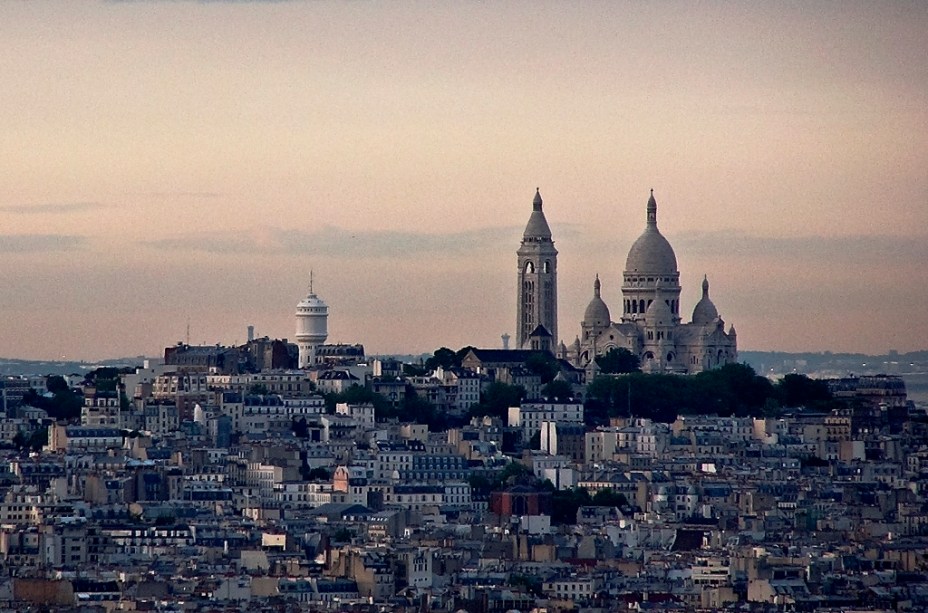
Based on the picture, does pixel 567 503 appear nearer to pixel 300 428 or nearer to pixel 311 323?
pixel 300 428

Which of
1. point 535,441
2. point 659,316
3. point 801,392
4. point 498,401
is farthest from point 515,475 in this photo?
point 659,316

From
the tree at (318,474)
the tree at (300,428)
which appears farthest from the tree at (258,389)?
the tree at (318,474)

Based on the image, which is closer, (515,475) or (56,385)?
(515,475)

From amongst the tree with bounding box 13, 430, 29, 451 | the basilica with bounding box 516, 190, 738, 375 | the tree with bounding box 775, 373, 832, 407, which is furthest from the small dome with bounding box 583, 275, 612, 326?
the tree with bounding box 13, 430, 29, 451

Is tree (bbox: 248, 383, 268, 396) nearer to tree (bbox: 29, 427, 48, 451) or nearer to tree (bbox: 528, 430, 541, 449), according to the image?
tree (bbox: 29, 427, 48, 451)

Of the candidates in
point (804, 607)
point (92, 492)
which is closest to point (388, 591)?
point (804, 607)
